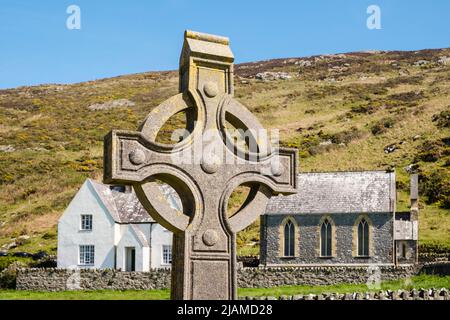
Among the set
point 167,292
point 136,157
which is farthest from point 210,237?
point 167,292

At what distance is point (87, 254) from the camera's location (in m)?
49.2

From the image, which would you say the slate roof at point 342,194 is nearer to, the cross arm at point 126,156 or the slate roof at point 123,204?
the slate roof at point 123,204

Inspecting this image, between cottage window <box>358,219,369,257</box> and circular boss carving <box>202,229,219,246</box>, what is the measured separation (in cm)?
3728

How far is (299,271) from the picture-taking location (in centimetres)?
4172

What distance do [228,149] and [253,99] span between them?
108 m

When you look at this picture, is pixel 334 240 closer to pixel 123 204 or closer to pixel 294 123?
pixel 123 204

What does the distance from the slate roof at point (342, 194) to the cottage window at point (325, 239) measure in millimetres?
921

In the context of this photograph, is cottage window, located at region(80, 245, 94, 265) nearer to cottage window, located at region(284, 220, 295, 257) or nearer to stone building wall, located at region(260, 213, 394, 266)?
stone building wall, located at region(260, 213, 394, 266)

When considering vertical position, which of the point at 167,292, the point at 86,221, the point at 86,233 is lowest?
the point at 167,292

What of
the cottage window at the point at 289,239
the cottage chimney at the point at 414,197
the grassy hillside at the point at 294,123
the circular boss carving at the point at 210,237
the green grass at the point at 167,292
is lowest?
the green grass at the point at 167,292

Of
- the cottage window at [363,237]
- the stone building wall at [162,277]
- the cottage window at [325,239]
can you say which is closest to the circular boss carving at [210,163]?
the stone building wall at [162,277]

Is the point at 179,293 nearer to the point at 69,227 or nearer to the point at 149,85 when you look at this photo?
the point at 69,227

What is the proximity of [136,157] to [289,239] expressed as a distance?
38.5 meters

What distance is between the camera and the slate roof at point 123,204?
49103 millimetres
